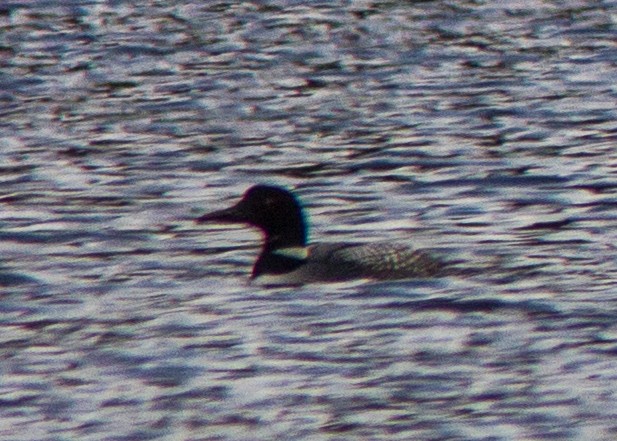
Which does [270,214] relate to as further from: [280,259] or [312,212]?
[312,212]

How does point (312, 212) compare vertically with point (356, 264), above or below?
below

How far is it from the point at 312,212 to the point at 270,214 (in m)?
1.29

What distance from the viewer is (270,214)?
41.8 ft

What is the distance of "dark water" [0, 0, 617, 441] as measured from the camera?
9742mm

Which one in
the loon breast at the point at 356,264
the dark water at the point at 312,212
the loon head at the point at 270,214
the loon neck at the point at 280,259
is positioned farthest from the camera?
the loon head at the point at 270,214

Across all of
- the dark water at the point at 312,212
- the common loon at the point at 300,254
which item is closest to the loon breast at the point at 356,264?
the common loon at the point at 300,254

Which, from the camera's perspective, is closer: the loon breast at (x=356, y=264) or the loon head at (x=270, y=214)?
the loon breast at (x=356, y=264)

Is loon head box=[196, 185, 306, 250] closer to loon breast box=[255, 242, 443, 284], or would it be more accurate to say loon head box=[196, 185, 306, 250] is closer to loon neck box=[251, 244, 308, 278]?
loon neck box=[251, 244, 308, 278]

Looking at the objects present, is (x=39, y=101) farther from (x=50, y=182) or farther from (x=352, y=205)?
(x=352, y=205)

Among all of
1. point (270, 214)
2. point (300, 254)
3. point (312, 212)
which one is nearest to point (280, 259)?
point (300, 254)

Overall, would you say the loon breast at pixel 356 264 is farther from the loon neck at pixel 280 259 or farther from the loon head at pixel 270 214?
the loon head at pixel 270 214

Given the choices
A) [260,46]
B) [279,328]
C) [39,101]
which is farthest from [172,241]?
[260,46]

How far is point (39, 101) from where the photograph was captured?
712 inches

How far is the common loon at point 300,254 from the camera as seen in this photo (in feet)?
39.2
